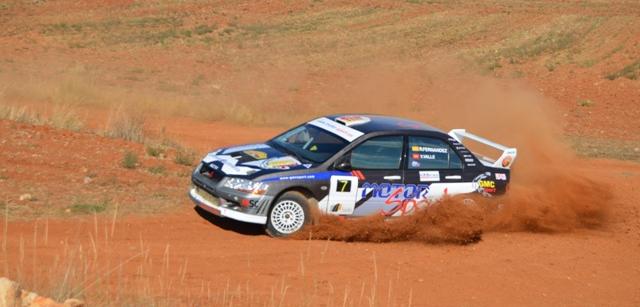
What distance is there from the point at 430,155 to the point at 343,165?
4.25ft

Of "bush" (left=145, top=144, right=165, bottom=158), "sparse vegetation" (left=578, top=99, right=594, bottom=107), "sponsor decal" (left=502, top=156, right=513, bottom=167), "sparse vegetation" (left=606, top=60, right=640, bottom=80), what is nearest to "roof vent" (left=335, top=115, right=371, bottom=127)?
"sponsor decal" (left=502, top=156, right=513, bottom=167)

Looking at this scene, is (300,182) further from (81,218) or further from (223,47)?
(223,47)

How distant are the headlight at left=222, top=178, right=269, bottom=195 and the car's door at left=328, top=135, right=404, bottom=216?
0.87m

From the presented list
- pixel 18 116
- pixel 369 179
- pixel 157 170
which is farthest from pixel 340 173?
pixel 18 116

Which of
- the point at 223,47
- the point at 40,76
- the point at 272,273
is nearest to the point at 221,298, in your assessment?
the point at 272,273

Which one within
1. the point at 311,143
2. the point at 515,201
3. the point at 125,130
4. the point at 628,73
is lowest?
the point at 515,201

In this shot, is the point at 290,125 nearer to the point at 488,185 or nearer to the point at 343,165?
the point at 488,185

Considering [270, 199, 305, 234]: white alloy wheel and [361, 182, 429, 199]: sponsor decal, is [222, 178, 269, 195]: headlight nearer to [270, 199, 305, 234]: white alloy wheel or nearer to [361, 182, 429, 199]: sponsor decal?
[270, 199, 305, 234]: white alloy wheel

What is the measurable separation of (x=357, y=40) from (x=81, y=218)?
2867 centimetres

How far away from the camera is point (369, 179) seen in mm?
10695

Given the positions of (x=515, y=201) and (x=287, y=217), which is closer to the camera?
(x=287, y=217)

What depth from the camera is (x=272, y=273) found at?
9039 millimetres

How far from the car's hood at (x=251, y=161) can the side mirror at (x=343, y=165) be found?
12.4 inches

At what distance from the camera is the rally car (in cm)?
1022
